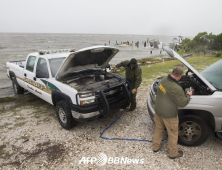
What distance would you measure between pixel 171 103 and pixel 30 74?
178 inches

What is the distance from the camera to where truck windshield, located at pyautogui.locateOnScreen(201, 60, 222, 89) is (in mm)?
3295

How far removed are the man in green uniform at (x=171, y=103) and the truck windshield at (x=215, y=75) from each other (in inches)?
36.5

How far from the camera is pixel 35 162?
10.6 ft

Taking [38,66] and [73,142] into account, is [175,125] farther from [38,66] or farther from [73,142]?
[38,66]

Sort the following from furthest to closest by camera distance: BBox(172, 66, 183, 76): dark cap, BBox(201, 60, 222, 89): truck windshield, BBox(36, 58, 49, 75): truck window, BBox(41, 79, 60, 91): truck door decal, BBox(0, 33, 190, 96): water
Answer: BBox(0, 33, 190, 96): water → BBox(36, 58, 49, 75): truck window → BBox(41, 79, 60, 91): truck door decal → BBox(201, 60, 222, 89): truck windshield → BBox(172, 66, 183, 76): dark cap

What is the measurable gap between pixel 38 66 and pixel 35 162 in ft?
9.62

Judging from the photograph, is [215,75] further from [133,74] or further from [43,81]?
[43,81]

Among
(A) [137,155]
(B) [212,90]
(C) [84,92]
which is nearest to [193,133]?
(B) [212,90]

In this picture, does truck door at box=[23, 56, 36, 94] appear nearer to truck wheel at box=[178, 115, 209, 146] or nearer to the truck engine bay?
the truck engine bay

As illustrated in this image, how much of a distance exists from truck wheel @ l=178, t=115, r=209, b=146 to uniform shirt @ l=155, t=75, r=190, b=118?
0.54 meters

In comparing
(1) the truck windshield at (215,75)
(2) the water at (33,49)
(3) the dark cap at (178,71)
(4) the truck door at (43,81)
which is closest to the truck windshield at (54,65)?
(4) the truck door at (43,81)

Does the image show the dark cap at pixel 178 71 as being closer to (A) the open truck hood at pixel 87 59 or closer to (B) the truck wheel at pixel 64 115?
(A) the open truck hood at pixel 87 59

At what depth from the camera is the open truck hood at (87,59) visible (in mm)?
4191

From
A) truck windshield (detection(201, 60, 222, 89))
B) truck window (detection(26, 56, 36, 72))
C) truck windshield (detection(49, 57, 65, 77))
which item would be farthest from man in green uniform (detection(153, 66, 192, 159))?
truck window (detection(26, 56, 36, 72))
